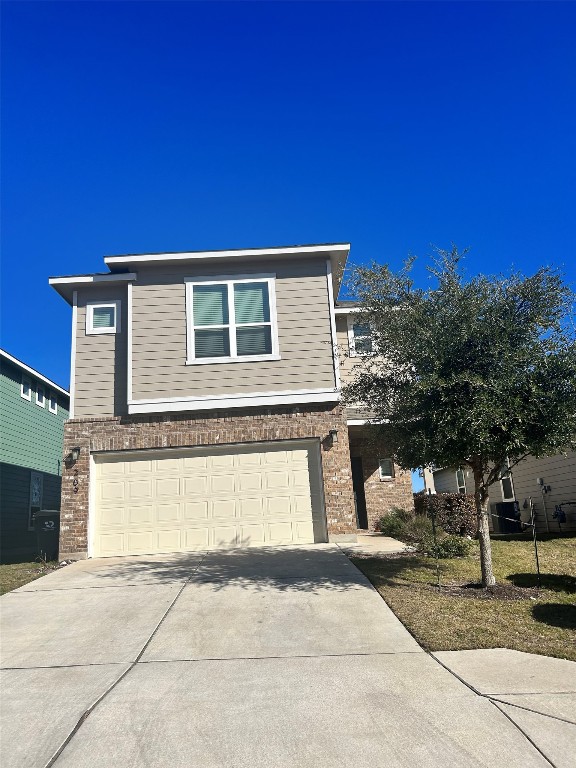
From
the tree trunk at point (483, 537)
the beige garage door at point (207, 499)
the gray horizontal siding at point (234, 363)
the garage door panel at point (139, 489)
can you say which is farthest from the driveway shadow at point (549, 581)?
the garage door panel at point (139, 489)

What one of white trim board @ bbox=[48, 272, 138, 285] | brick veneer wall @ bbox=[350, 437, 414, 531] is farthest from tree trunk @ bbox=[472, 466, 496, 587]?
white trim board @ bbox=[48, 272, 138, 285]

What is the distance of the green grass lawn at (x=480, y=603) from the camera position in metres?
5.92

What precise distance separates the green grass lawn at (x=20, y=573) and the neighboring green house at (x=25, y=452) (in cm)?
348

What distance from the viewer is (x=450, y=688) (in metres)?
4.67

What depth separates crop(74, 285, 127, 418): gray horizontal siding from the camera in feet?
40.8

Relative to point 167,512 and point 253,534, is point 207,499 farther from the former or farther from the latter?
point 253,534

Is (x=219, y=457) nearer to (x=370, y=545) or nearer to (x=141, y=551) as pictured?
(x=141, y=551)

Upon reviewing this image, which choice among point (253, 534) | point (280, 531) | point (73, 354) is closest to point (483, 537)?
point (280, 531)

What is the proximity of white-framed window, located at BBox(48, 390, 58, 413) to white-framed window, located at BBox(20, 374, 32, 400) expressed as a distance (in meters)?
1.83

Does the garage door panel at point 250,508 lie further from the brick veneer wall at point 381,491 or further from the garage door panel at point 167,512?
the brick veneer wall at point 381,491

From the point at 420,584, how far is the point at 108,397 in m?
7.53

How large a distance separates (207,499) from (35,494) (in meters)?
9.61

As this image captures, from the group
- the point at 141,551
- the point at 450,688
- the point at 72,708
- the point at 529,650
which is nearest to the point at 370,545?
the point at 141,551

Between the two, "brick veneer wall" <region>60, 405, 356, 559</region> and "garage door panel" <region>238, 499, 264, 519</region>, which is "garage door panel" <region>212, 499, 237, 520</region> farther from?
"brick veneer wall" <region>60, 405, 356, 559</region>
